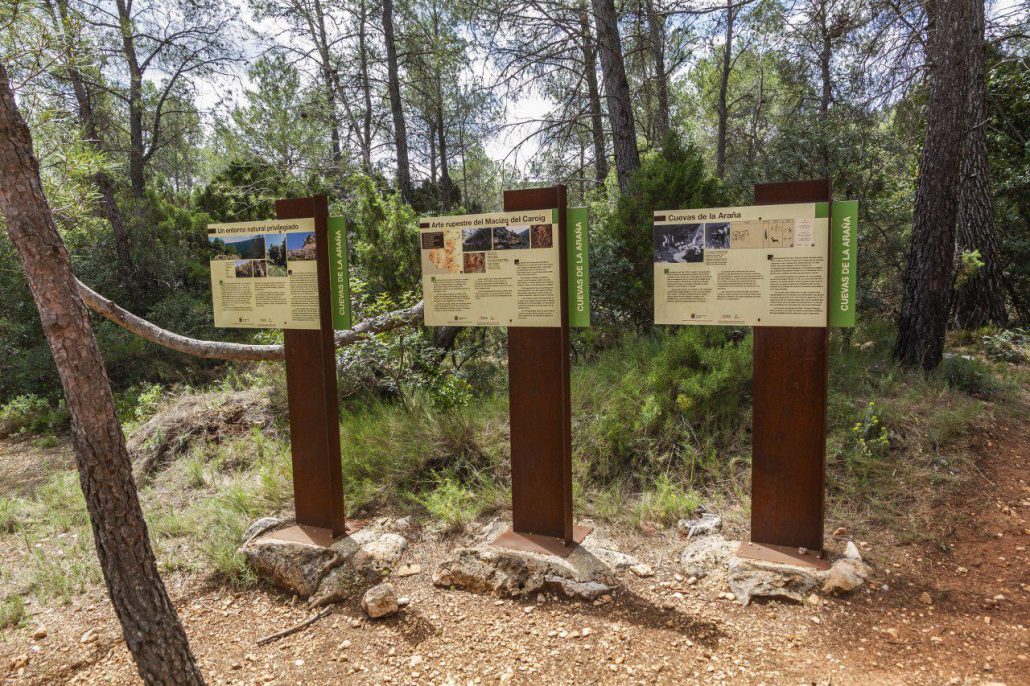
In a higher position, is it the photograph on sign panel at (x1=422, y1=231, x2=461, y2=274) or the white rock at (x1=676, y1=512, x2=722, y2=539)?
the photograph on sign panel at (x1=422, y1=231, x2=461, y2=274)

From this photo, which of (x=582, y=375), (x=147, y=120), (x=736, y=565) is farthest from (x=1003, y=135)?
(x=147, y=120)

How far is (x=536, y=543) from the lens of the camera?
134 inches

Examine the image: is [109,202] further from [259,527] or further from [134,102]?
[259,527]

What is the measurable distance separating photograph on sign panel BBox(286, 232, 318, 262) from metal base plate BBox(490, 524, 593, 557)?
196 cm

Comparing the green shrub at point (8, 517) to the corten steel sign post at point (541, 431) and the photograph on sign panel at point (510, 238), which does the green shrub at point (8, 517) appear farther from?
the photograph on sign panel at point (510, 238)

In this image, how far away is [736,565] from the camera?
3135 millimetres

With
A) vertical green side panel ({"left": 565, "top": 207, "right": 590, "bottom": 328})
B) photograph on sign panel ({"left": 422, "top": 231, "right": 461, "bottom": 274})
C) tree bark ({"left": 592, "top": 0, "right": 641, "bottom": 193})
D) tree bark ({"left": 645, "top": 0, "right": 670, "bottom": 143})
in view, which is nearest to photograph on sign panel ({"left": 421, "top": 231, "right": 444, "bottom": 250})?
photograph on sign panel ({"left": 422, "top": 231, "right": 461, "bottom": 274})

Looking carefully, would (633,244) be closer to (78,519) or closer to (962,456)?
(962,456)

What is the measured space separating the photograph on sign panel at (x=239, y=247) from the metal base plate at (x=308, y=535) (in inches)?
66.3

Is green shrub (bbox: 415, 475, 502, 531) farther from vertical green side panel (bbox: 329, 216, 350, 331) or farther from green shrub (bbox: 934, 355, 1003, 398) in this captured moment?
green shrub (bbox: 934, 355, 1003, 398)

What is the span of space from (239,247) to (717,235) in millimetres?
2834

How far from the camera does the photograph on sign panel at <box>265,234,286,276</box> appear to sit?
3676mm

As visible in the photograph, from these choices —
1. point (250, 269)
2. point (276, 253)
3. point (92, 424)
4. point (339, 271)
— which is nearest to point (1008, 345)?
point (339, 271)

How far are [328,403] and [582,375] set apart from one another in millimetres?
2536
